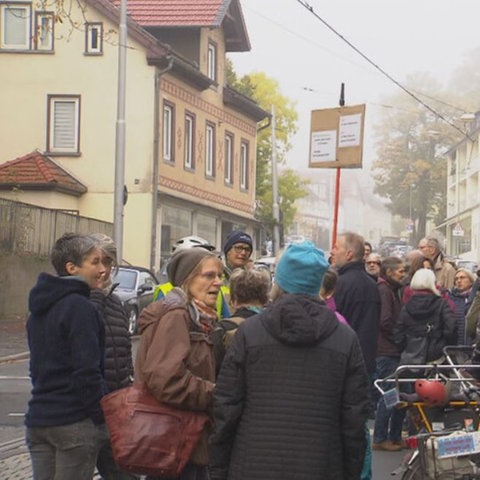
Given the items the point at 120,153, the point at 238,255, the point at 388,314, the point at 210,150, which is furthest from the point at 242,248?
the point at 210,150

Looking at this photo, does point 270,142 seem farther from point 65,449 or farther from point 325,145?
point 65,449

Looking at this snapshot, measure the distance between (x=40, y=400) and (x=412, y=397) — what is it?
2.87 metres

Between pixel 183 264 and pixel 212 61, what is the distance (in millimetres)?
37271

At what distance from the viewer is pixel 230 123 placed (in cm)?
4506

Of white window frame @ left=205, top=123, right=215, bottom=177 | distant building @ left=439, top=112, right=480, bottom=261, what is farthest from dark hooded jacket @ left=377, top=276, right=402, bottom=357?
distant building @ left=439, top=112, right=480, bottom=261

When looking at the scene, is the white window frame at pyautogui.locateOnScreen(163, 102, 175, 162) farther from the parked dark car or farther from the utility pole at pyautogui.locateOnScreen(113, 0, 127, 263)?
the utility pole at pyautogui.locateOnScreen(113, 0, 127, 263)

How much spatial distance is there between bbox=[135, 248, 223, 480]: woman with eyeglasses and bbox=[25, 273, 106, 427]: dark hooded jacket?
0.25 m

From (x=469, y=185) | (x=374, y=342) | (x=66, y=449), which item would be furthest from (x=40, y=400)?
(x=469, y=185)

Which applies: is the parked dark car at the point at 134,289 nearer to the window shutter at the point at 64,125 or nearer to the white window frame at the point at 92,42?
the window shutter at the point at 64,125

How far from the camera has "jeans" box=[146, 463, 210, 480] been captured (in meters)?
5.57

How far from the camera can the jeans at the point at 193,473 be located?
5570 millimetres

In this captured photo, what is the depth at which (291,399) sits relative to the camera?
496cm

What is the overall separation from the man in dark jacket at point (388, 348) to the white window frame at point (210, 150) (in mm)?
30695

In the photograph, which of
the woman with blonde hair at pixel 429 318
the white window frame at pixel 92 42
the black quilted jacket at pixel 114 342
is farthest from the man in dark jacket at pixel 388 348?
the white window frame at pixel 92 42
